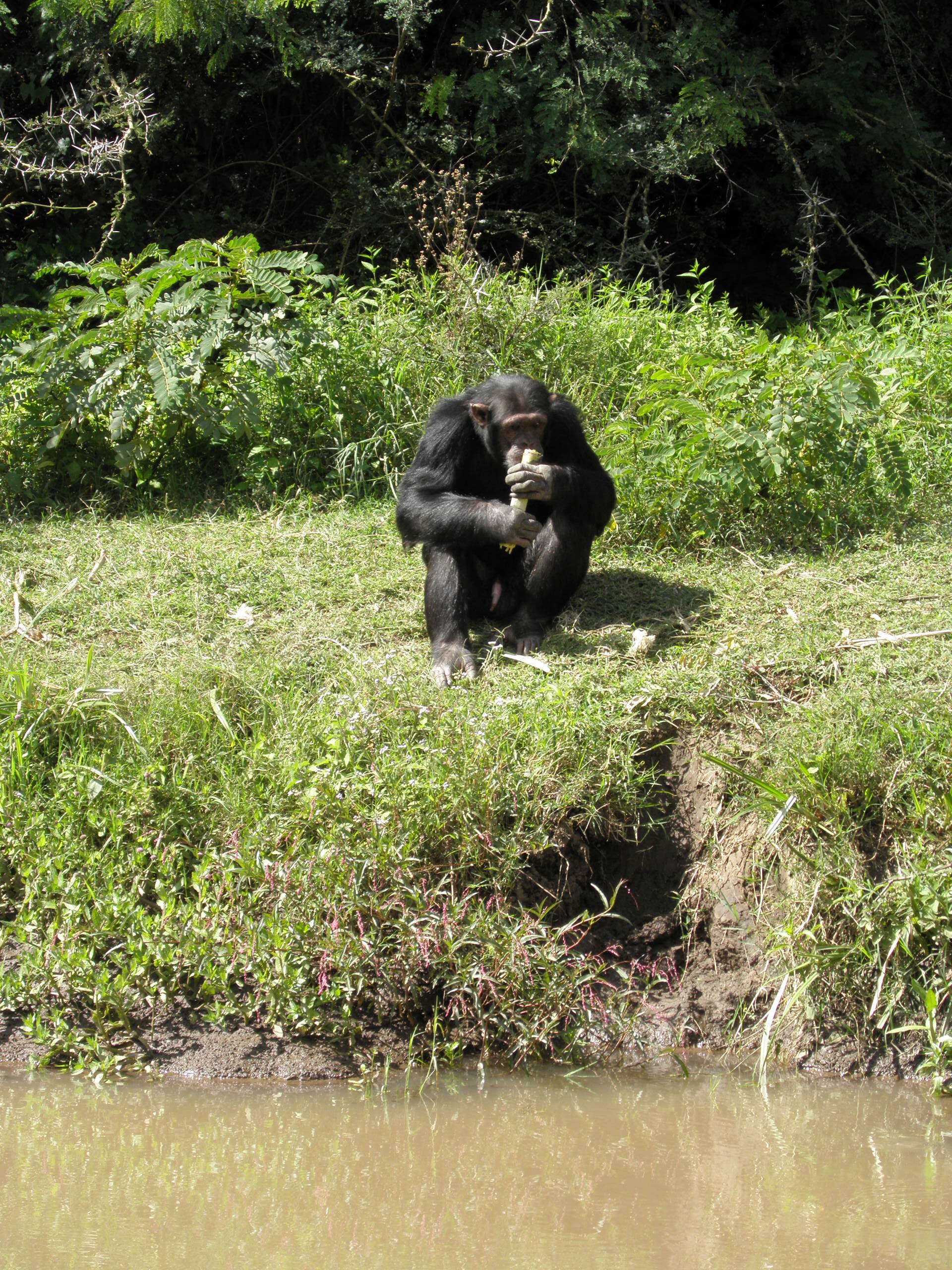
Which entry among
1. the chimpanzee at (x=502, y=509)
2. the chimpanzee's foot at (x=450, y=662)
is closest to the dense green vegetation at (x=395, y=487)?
the chimpanzee's foot at (x=450, y=662)

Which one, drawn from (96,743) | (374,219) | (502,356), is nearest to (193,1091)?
(96,743)

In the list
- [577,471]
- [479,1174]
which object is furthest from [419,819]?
[577,471]

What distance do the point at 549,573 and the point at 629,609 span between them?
54 centimetres

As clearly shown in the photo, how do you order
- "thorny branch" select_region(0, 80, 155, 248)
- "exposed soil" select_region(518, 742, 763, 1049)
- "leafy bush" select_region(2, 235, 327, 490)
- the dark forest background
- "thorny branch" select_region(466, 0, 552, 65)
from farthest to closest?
the dark forest background
"thorny branch" select_region(466, 0, 552, 65)
"thorny branch" select_region(0, 80, 155, 248)
"leafy bush" select_region(2, 235, 327, 490)
"exposed soil" select_region(518, 742, 763, 1049)

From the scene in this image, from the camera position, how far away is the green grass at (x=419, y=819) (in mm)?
3949

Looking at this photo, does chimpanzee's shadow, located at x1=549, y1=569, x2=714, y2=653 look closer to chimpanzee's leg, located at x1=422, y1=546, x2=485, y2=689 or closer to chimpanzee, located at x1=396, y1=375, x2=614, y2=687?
chimpanzee, located at x1=396, y1=375, x2=614, y2=687

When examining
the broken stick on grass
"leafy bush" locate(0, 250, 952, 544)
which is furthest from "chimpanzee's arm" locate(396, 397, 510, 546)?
the broken stick on grass

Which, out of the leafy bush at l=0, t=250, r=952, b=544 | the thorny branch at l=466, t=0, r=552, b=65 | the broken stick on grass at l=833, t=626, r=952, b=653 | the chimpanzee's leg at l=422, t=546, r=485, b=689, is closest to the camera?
the broken stick on grass at l=833, t=626, r=952, b=653

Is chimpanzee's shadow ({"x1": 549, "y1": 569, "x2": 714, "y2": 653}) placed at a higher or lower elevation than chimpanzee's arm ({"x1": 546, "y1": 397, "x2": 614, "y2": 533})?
lower

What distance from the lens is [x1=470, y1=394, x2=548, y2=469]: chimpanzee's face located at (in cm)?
546

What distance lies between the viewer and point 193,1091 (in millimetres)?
3709

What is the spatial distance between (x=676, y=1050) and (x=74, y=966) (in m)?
1.90

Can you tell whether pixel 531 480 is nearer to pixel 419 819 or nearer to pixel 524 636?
pixel 524 636

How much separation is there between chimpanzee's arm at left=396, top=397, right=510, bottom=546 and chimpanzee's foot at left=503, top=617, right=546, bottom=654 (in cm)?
38
